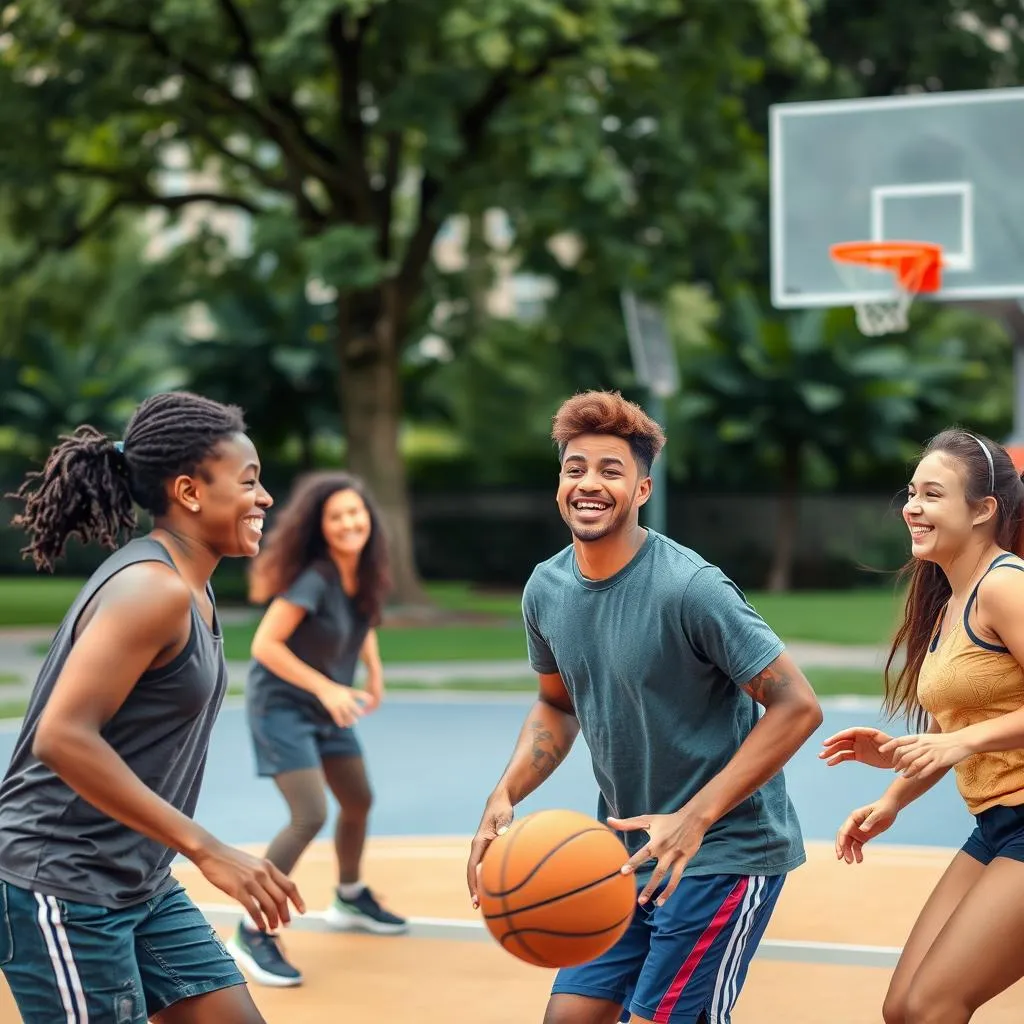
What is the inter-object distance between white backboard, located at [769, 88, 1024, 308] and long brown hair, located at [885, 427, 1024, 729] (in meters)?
9.41

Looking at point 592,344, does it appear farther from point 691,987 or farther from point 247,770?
point 691,987

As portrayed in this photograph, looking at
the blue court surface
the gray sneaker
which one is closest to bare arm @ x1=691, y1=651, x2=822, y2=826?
the gray sneaker

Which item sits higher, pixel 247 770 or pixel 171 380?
pixel 171 380

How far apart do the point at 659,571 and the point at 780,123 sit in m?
11.8

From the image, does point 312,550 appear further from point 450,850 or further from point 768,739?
point 768,739

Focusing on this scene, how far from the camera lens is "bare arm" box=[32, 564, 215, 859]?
3326mm

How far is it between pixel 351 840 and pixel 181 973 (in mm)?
3233

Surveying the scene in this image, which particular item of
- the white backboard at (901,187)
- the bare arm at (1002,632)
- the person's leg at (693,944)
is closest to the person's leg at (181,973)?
the person's leg at (693,944)

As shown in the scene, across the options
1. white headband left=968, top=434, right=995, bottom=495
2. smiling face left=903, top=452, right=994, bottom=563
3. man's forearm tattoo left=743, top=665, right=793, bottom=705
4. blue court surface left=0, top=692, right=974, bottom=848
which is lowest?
blue court surface left=0, top=692, right=974, bottom=848

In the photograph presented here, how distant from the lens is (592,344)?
83.1 feet

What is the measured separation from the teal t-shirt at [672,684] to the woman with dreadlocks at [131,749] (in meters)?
0.94

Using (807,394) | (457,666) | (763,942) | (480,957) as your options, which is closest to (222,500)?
(480,957)

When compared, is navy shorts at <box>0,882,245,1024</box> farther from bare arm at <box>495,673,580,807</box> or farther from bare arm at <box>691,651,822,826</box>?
bare arm at <box>691,651,822,826</box>

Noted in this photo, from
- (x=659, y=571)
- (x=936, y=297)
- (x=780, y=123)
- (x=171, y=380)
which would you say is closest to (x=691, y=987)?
(x=659, y=571)
